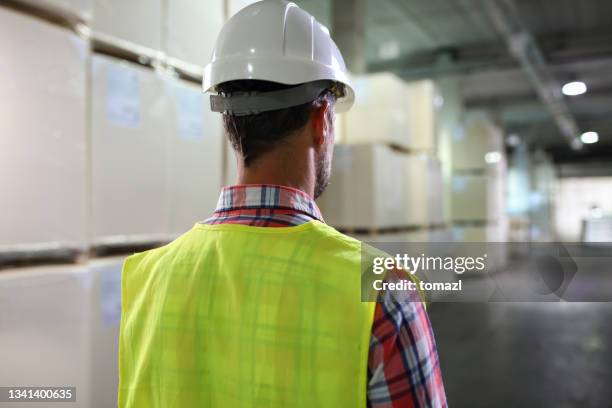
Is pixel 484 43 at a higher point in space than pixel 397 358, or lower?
higher

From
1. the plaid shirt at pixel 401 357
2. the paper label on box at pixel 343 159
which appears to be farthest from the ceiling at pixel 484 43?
the plaid shirt at pixel 401 357

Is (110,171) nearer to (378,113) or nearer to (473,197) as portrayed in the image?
(378,113)

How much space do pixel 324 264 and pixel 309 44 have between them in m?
0.53

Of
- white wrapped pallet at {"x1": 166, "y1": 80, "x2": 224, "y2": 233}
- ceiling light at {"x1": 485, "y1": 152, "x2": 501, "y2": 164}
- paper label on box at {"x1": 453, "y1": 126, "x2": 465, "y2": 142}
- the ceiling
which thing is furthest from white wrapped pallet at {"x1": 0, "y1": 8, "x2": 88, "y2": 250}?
ceiling light at {"x1": 485, "y1": 152, "x2": 501, "y2": 164}

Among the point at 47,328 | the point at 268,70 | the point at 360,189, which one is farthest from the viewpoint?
the point at 360,189

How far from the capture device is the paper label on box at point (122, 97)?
2.15m

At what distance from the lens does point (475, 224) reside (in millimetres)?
9703

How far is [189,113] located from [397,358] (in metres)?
2.03

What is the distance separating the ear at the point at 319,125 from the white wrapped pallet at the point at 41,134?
1.28 m

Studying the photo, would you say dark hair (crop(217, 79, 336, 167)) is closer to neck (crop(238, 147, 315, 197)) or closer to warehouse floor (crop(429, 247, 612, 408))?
neck (crop(238, 147, 315, 197))

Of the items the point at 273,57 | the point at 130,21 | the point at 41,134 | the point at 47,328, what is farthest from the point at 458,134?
the point at 273,57

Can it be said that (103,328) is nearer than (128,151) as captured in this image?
Yes

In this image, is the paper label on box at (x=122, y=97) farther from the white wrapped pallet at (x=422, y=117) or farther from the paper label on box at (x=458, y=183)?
the paper label on box at (x=458, y=183)

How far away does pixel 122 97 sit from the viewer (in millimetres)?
2201
